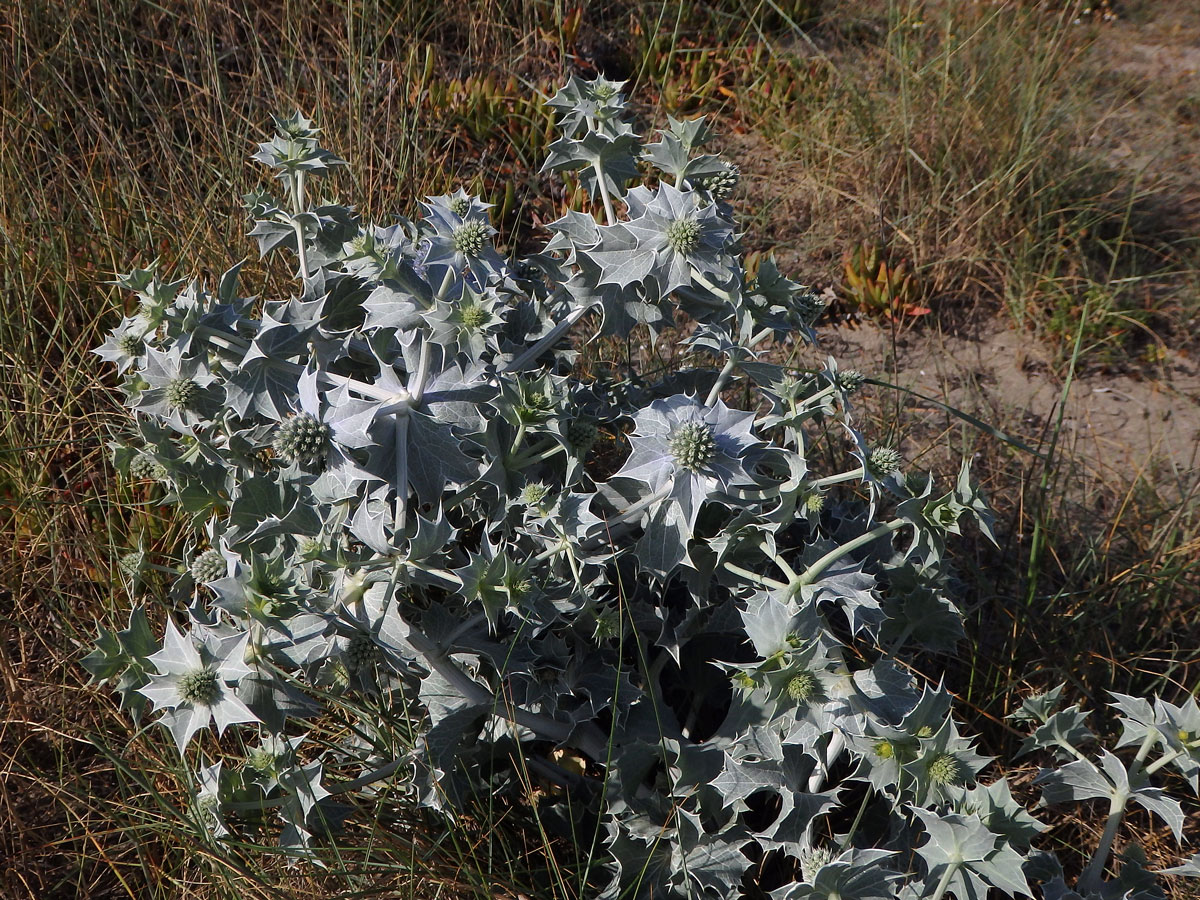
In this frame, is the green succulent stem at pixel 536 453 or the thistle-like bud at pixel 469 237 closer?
the green succulent stem at pixel 536 453

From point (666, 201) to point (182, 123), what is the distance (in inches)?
97.0

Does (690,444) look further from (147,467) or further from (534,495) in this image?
(147,467)

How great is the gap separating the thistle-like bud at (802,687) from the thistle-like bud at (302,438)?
905 millimetres

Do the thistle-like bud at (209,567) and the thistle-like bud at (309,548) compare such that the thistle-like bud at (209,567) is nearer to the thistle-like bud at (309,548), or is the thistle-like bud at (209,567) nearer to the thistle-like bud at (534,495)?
the thistle-like bud at (309,548)

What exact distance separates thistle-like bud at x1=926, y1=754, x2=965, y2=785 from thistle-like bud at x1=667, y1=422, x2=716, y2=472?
64 centimetres

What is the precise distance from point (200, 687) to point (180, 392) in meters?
0.64

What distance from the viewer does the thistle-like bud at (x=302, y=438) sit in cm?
157

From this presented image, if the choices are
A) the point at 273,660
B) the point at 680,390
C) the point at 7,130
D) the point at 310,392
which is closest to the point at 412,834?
the point at 273,660

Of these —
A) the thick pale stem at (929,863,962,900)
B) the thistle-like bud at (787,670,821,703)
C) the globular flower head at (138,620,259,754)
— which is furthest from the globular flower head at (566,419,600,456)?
the thick pale stem at (929,863,962,900)

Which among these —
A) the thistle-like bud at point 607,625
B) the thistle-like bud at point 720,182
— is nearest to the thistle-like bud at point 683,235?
the thistle-like bud at point 720,182

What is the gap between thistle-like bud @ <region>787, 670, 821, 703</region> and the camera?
1.58m

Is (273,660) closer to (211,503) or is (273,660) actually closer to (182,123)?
(211,503)

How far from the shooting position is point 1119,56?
5359 mm

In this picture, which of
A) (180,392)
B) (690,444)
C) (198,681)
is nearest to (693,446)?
(690,444)
